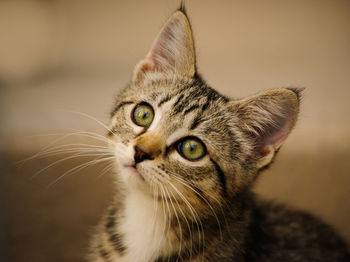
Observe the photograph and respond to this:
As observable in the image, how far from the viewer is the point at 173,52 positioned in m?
0.94

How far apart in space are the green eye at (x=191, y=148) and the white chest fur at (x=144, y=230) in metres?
Result: 0.14

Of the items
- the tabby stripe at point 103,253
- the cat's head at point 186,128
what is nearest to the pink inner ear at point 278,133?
the cat's head at point 186,128

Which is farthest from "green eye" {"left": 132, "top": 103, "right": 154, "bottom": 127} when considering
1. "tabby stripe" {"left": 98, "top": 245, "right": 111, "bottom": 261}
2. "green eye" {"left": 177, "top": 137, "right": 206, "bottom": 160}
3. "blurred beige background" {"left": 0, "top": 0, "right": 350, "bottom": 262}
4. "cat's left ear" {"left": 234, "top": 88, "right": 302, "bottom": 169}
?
"blurred beige background" {"left": 0, "top": 0, "right": 350, "bottom": 262}

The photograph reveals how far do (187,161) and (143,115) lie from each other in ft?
0.56

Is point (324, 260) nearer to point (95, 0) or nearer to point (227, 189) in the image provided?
point (227, 189)

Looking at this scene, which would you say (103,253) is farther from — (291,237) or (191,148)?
(291,237)

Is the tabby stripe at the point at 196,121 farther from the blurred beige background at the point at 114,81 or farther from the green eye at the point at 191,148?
the blurred beige background at the point at 114,81

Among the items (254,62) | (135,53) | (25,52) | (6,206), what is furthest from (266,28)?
(6,206)

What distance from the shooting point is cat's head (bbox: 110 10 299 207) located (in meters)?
0.79

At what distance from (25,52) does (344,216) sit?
1476 mm

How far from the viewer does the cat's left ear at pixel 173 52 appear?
87 cm

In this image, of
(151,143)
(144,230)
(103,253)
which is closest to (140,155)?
(151,143)

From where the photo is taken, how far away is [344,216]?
147cm

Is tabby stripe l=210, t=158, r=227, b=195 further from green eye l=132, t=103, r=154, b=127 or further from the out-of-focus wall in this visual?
the out-of-focus wall
